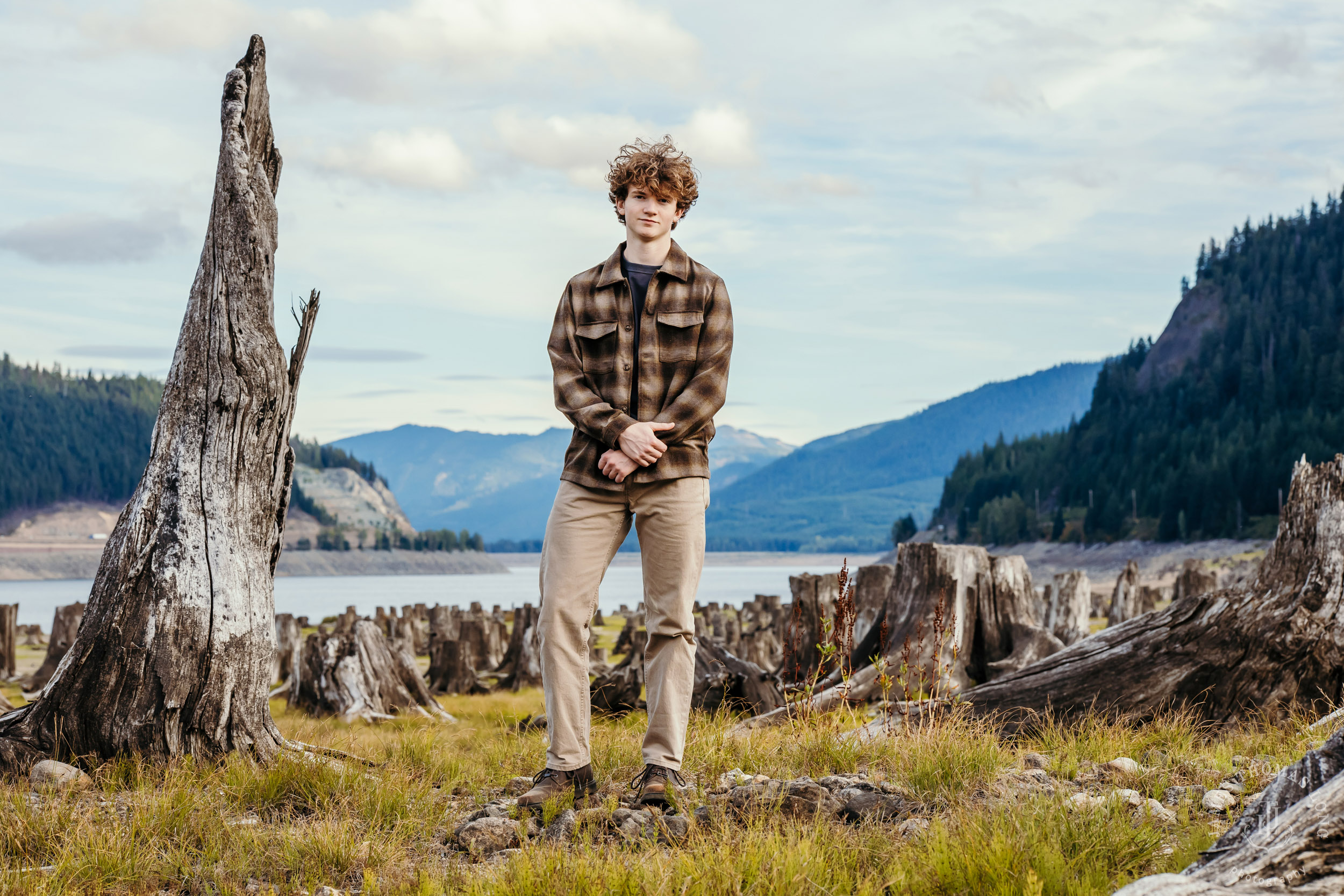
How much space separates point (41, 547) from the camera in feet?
522

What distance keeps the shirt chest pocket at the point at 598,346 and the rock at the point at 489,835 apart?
1838mm

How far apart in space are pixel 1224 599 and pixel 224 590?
5.46 metres

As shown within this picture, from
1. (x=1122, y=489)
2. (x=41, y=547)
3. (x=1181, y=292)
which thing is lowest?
(x=41, y=547)

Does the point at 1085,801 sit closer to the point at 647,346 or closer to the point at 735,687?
the point at 647,346

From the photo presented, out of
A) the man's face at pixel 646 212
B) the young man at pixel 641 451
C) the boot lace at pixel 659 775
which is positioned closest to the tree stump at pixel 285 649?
the young man at pixel 641 451

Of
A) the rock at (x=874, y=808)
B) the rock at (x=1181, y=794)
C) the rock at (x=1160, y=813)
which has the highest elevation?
the rock at (x=1160, y=813)

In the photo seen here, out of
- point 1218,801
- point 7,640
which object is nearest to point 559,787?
point 1218,801

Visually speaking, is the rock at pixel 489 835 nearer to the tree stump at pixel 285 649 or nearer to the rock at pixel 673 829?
the rock at pixel 673 829

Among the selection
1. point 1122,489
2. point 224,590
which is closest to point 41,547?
point 1122,489

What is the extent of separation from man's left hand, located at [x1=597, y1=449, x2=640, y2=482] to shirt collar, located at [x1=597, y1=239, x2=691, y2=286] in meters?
0.76

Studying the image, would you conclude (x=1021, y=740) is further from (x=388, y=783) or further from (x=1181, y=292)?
(x=1181, y=292)

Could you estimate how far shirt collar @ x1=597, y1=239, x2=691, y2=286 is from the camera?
14.6 ft

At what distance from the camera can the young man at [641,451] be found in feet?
14.1

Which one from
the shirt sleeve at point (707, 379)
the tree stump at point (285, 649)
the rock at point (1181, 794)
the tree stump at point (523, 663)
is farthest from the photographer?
the tree stump at point (523, 663)
